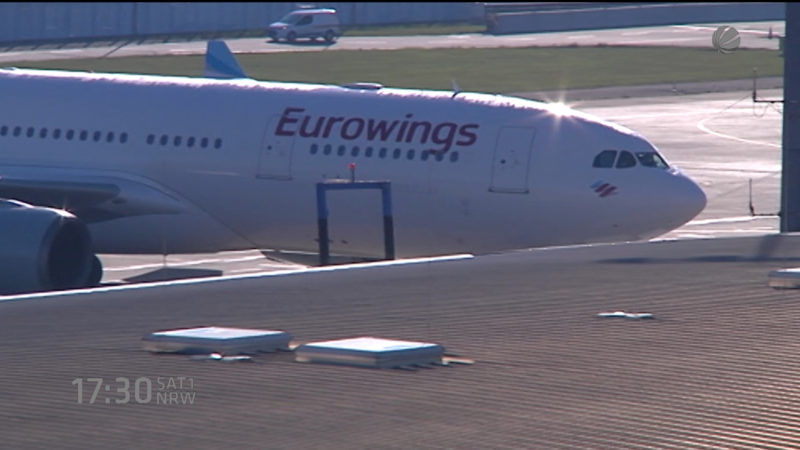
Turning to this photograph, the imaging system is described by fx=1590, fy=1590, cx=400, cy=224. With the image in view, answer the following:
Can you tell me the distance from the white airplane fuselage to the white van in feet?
286

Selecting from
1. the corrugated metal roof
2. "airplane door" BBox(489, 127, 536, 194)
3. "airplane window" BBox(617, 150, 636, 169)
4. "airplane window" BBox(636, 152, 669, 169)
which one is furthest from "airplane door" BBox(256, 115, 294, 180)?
the corrugated metal roof

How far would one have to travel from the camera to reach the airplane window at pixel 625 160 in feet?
107

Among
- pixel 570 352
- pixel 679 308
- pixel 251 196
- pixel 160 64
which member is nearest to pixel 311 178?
pixel 251 196

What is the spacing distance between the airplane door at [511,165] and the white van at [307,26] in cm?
9244

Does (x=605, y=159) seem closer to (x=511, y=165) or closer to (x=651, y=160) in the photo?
(x=651, y=160)

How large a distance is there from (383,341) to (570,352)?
1.86m

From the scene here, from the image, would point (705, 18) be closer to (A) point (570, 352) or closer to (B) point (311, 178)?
(B) point (311, 178)

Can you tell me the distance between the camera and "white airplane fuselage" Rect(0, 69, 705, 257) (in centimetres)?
3241

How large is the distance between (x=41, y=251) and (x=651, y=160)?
13275 millimetres

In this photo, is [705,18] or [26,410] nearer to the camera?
[26,410]

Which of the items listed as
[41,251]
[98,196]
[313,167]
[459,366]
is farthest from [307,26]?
[459,366]

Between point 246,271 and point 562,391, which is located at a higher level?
point 562,391

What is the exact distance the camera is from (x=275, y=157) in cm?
3425

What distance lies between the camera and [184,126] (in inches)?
1384
